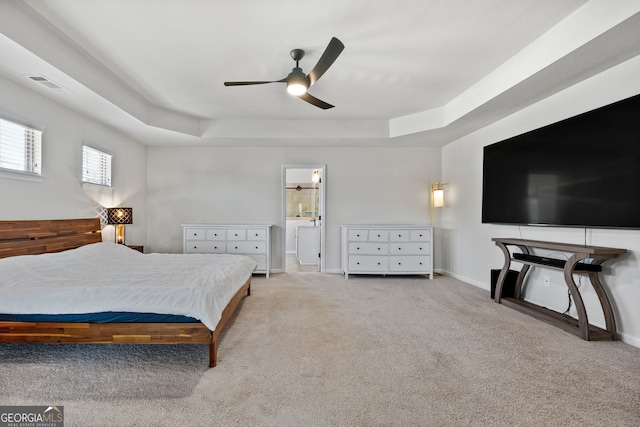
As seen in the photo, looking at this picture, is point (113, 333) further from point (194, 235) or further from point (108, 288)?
point (194, 235)

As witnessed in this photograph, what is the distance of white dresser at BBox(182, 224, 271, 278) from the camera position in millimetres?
4781

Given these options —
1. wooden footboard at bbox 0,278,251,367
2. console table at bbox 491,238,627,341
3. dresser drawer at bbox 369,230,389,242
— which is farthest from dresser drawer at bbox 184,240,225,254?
console table at bbox 491,238,627,341

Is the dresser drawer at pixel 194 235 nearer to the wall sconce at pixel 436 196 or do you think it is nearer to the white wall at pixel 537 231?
the wall sconce at pixel 436 196

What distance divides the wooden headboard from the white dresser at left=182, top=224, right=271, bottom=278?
1313 millimetres

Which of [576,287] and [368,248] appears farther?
[368,248]

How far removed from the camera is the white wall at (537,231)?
2400 mm

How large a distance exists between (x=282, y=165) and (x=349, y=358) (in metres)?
3.83

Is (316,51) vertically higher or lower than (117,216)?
higher

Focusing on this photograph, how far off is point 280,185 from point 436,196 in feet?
9.42

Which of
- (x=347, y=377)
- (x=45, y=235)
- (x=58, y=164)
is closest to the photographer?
(x=347, y=377)

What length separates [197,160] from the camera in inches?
207

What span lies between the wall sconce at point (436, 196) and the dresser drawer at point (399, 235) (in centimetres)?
83

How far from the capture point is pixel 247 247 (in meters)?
4.81

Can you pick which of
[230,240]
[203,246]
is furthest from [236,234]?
[203,246]
